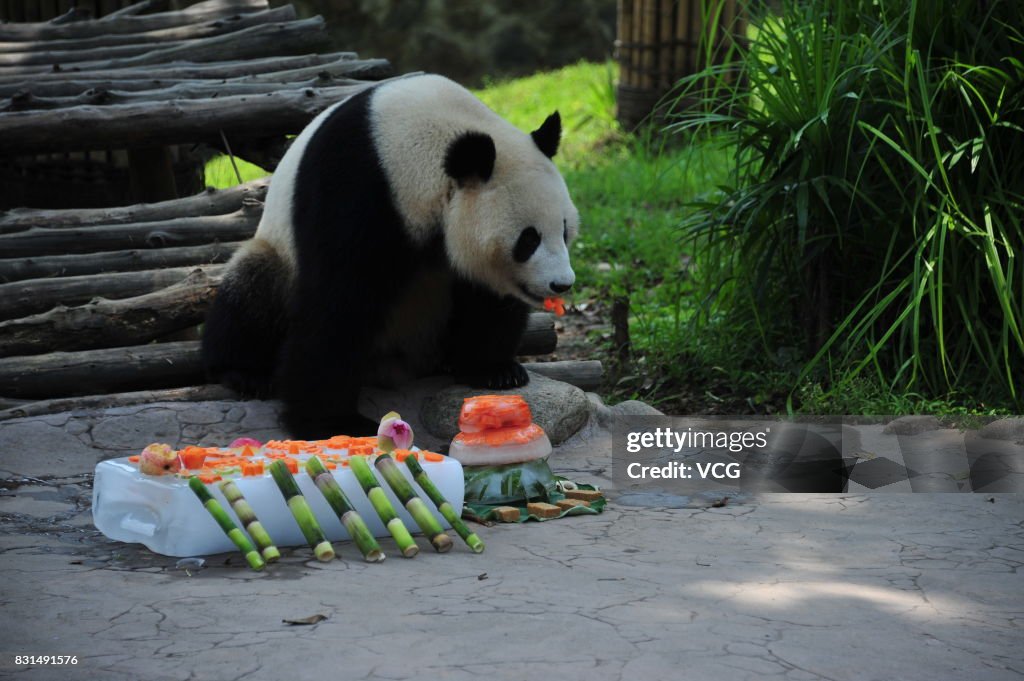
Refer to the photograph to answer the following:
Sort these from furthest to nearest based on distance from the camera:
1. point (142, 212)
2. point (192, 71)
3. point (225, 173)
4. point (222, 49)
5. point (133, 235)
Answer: point (225, 173), point (222, 49), point (192, 71), point (142, 212), point (133, 235)

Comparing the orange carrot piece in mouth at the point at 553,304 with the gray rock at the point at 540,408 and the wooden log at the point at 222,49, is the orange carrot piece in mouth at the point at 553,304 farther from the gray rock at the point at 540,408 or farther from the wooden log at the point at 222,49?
the wooden log at the point at 222,49

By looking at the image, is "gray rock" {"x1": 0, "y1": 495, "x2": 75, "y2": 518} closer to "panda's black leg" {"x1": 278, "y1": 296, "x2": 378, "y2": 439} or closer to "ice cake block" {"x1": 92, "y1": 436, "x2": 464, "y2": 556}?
"ice cake block" {"x1": 92, "y1": 436, "x2": 464, "y2": 556}

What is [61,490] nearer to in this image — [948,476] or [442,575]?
[442,575]

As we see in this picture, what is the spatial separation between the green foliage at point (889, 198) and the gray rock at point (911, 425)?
19 cm

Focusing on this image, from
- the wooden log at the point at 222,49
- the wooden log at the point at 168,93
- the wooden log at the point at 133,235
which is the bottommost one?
the wooden log at the point at 133,235

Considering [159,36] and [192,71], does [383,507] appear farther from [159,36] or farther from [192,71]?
[159,36]

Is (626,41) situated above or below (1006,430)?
Answer: above

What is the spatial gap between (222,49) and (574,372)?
3.26 metres

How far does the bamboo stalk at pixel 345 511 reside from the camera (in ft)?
9.66

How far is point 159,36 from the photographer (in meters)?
7.05

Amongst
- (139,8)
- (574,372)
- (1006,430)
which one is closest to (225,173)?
(139,8)

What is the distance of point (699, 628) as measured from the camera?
245 cm

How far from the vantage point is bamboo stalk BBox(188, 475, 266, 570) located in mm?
2842

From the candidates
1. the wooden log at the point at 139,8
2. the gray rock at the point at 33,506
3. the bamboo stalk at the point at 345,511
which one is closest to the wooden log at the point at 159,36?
the wooden log at the point at 139,8
